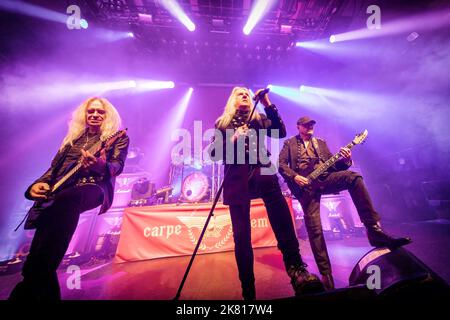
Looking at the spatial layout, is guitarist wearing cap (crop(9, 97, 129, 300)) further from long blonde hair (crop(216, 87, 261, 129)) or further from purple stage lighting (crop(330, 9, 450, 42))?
purple stage lighting (crop(330, 9, 450, 42))

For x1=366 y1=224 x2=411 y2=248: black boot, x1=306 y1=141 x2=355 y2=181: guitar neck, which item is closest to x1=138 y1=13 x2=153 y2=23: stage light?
x1=306 y1=141 x2=355 y2=181: guitar neck

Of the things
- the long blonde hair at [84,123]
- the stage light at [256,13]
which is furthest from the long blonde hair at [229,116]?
the stage light at [256,13]

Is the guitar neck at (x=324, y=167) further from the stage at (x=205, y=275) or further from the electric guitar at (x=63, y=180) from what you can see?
the electric guitar at (x=63, y=180)

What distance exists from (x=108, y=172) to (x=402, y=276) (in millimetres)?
2915

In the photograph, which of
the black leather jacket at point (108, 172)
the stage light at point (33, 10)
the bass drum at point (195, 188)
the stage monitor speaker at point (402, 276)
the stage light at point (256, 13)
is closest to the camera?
the stage monitor speaker at point (402, 276)

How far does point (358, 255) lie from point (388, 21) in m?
7.85

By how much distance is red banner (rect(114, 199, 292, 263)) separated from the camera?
4023 millimetres

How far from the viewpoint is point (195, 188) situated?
532 cm

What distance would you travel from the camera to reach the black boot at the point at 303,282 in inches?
57.1

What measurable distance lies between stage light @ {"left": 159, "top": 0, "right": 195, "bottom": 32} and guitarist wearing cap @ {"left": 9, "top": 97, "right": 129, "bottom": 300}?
4635mm

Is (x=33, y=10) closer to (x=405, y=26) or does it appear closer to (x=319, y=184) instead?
(x=319, y=184)

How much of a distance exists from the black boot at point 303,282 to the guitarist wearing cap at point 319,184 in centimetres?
85

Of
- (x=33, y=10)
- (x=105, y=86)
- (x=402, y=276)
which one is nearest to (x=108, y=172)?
(x=402, y=276)

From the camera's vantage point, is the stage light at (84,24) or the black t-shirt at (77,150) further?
the stage light at (84,24)
